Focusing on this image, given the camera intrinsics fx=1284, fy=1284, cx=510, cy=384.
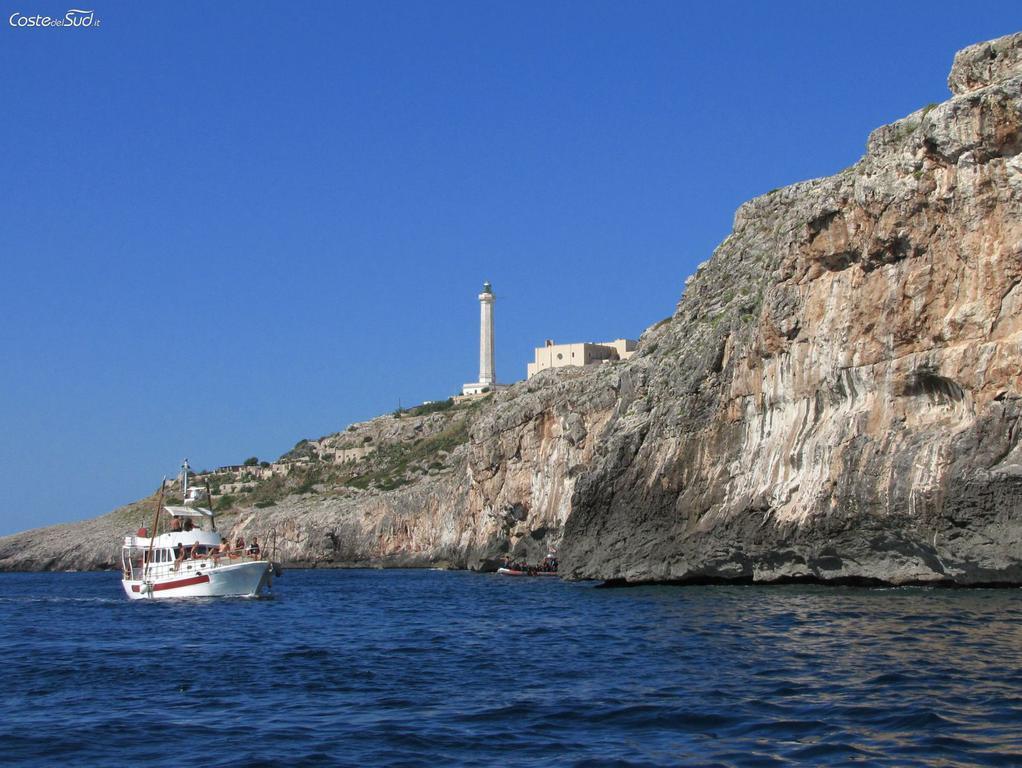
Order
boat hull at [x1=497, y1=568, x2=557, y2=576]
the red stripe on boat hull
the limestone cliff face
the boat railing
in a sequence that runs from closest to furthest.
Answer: the limestone cliff face
the red stripe on boat hull
the boat railing
boat hull at [x1=497, y1=568, x2=557, y2=576]

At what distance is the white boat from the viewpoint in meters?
58.7

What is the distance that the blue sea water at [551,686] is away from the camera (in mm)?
19703

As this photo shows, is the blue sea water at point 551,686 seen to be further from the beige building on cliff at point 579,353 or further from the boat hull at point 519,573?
the beige building on cliff at point 579,353

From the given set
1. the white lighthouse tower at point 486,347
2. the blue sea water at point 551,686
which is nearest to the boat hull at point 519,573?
the blue sea water at point 551,686

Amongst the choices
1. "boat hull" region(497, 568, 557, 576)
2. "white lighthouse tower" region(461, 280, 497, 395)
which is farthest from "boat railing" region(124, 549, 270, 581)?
"white lighthouse tower" region(461, 280, 497, 395)

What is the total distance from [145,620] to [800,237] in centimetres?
2978

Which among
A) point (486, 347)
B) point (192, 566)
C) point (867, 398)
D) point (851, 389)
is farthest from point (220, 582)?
point (486, 347)

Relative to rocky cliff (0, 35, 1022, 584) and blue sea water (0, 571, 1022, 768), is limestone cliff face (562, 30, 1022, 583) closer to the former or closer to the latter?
rocky cliff (0, 35, 1022, 584)

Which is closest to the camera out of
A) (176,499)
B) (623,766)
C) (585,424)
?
(623,766)

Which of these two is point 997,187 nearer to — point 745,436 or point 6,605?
point 745,436

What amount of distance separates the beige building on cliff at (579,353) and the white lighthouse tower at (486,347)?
124ft

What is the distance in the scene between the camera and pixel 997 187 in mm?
43938

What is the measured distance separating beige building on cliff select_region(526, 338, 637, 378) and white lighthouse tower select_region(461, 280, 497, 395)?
1487 inches

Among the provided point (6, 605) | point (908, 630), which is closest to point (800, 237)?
point (908, 630)
